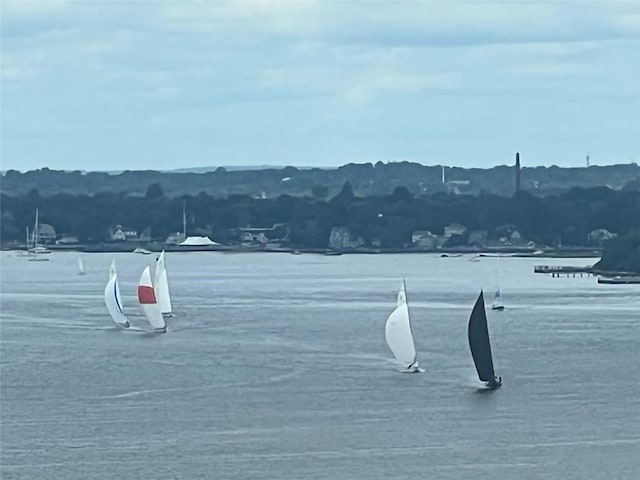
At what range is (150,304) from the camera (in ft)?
126

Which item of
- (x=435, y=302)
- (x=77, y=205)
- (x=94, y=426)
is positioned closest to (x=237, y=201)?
(x=77, y=205)

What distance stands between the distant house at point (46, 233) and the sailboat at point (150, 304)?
233 feet

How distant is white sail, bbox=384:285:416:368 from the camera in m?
30.4

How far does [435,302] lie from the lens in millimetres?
49656

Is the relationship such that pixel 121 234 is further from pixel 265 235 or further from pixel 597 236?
pixel 597 236

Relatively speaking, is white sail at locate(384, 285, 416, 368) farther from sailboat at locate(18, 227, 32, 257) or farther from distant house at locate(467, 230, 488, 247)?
distant house at locate(467, 230, 488, 247)

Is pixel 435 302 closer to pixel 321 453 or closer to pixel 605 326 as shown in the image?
pixel 605 326

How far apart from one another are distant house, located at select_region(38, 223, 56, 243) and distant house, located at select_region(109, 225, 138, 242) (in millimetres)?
3454

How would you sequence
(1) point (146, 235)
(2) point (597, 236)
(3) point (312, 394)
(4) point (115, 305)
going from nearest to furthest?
(3) point (312, 394) → (4) point (115, 305) → (2) point (597, 236) → (1) point (146, 235)

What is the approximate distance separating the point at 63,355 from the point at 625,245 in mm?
35594

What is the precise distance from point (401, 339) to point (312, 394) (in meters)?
4.33

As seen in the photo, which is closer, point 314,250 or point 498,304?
point 498,304

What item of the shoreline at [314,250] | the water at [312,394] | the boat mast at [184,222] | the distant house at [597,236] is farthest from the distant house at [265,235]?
the water at [312,394]

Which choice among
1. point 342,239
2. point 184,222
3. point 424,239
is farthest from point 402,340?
point 184,222
